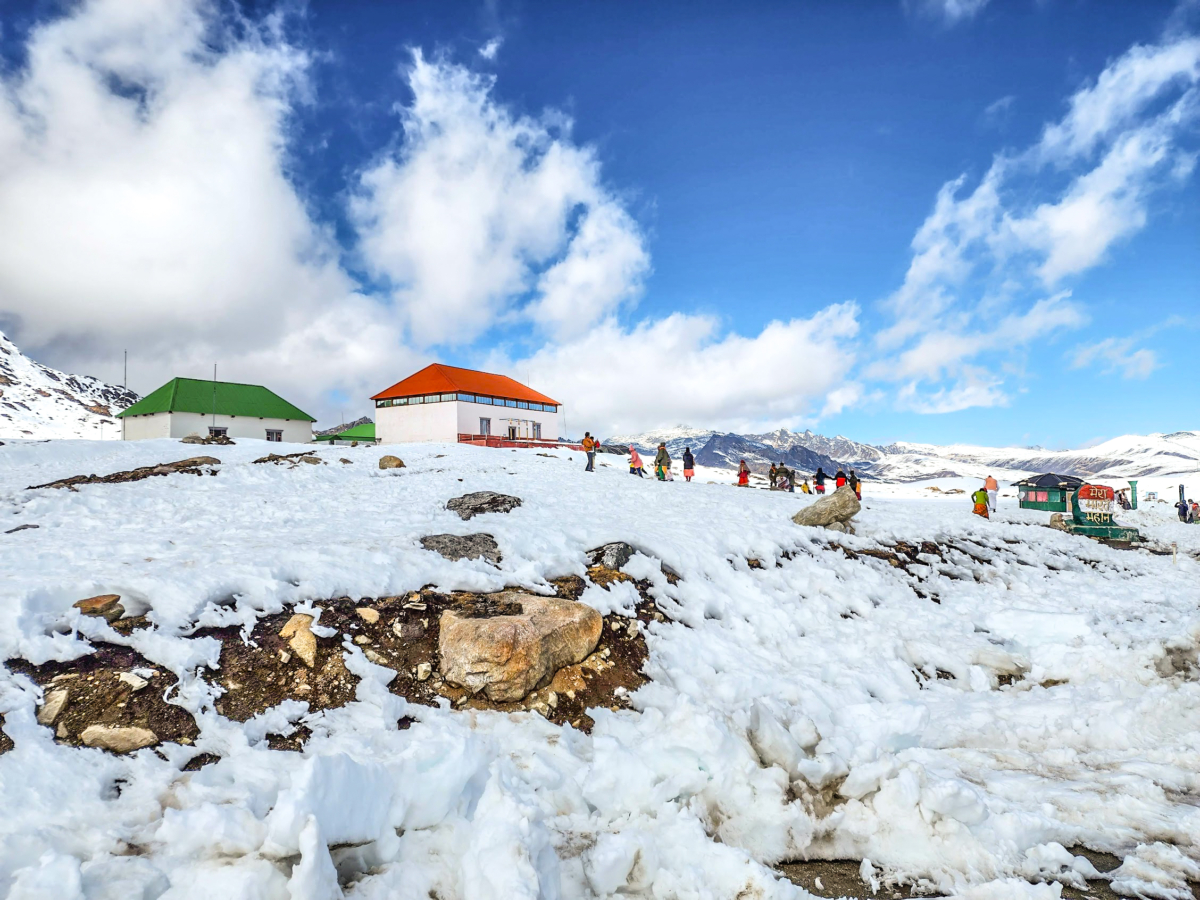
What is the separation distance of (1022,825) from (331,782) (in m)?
5.06

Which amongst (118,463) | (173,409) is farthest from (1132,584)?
(173,409)

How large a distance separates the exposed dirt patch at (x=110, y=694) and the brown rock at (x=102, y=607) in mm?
→ 601

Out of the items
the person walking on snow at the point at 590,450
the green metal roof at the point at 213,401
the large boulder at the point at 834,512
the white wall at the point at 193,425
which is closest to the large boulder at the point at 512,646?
the large boulder at the point at 834,512

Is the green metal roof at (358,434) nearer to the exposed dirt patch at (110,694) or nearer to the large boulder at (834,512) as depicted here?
the large boulder at (834,512)

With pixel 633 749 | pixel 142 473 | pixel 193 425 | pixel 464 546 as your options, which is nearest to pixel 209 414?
pixel 193 425

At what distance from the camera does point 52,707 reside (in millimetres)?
4125

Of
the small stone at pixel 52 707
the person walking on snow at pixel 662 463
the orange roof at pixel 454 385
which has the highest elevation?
the orange roof at pixel 454 385

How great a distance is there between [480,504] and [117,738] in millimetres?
8354

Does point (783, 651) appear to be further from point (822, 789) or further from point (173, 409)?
point (173, 409)

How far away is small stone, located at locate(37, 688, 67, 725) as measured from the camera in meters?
4.01

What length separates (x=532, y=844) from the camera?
11.3ft

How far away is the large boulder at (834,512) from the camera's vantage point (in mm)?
14141

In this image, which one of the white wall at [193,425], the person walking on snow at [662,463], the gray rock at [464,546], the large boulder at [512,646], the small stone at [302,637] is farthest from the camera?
the white wall at [193,425]

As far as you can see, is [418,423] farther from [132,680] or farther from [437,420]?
[132,680]
